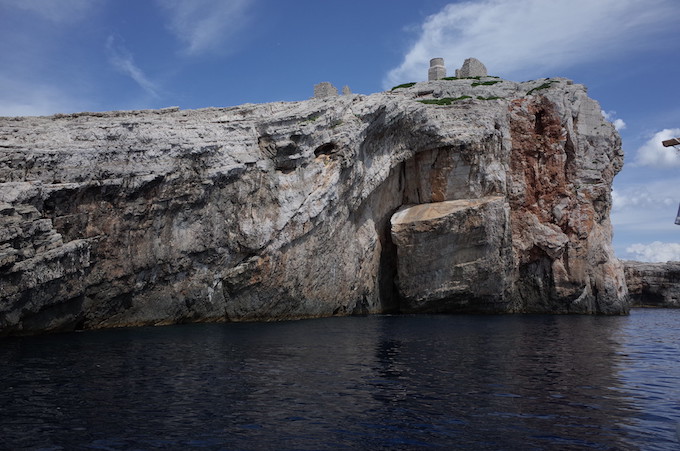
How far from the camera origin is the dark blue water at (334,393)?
10.8 meters

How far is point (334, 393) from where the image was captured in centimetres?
1461

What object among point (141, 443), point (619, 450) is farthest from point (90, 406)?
point (619, 450)

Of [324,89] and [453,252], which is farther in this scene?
[324,89]

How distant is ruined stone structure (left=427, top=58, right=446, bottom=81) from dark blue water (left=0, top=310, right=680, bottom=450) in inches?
1833

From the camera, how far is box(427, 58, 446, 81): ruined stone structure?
6644 centimetres

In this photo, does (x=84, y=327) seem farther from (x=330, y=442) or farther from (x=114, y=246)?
(x=330, y=442)

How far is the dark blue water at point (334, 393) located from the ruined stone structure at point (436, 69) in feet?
153

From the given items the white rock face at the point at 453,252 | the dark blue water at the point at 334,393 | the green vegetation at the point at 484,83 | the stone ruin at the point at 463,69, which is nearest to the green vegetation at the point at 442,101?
the green vegetation at the point at 484,83

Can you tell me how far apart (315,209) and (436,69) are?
35848 millimetres

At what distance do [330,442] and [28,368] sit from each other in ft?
40.7

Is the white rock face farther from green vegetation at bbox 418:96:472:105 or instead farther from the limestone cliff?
green vegetation at bbox 418:96:472:105

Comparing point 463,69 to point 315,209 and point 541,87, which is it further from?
point 315,209

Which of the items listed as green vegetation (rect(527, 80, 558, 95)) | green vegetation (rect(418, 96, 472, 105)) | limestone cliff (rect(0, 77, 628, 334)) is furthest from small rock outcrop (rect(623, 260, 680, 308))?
green vegetation (rect(418, 96, 472, 105))

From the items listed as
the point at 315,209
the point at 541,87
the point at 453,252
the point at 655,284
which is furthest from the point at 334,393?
the point at 655,284
